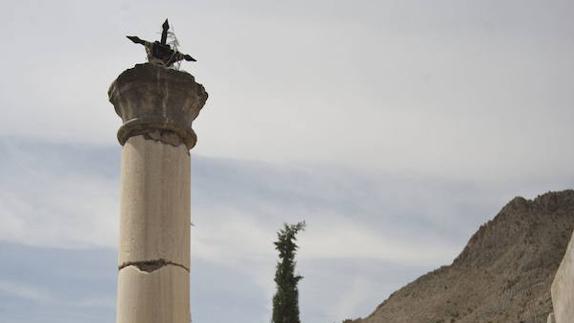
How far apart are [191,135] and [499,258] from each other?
2737 inches

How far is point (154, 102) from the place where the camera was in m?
5.99

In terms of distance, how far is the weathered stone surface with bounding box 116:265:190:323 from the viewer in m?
5.50

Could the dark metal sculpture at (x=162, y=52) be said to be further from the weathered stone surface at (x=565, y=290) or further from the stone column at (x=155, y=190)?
the weathered stone surface at (x=565, y=290)

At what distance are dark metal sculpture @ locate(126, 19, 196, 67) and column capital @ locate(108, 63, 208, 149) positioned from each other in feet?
0.75

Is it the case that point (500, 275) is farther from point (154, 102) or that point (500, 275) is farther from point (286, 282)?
point (154, 102)

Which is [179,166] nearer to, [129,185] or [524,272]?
[129,185]

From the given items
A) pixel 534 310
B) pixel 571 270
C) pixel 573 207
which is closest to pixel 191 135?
pixel 571 270

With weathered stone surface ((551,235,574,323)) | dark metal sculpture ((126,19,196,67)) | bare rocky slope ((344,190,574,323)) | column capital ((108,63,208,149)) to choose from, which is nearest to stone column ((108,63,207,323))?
column capital ((108,63,208,149))

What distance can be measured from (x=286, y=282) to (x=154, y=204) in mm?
30072

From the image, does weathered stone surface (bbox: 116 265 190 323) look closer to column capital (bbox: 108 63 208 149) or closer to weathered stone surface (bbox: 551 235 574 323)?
column capital (bbox: 108 63 208 149)

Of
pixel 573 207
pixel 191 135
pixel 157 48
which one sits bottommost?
pixel 191 135

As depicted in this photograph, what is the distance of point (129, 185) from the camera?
5797mm

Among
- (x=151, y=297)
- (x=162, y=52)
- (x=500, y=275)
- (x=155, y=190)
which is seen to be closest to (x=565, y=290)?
(x=151, y=297)

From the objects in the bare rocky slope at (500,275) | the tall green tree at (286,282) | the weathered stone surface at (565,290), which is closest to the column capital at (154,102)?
the weathered stone surface at (565,290)
